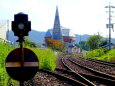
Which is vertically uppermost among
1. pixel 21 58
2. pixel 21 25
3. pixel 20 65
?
pixel 21 25

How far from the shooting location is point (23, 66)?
775 cm

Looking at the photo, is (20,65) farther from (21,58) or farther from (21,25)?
(21,25)

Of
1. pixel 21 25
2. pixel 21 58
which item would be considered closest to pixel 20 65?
pixel 21 58

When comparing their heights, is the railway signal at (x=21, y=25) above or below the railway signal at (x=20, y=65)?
above

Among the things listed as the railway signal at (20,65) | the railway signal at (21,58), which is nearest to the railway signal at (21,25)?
the railway signal at (21,58)

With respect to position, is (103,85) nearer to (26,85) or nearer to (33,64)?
(26,85)

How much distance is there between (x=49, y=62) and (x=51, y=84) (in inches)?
348

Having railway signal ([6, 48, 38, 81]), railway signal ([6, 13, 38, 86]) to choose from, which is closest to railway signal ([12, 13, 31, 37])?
railway signal ([6, 13, 38, 86])

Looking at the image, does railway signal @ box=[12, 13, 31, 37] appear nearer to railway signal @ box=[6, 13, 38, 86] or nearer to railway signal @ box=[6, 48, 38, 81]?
railway signal @ box=[6, 13, 38, 86]

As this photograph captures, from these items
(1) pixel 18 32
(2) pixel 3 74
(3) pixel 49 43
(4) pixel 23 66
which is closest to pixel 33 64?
(4) pixel 23 66

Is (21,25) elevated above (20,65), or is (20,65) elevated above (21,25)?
(21,25)

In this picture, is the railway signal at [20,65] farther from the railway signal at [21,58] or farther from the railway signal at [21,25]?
the railway signal at [21,25]

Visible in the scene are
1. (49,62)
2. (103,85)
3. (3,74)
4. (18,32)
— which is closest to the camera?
(18,32)

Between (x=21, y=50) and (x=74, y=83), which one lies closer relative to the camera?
(x=21, y=50)
